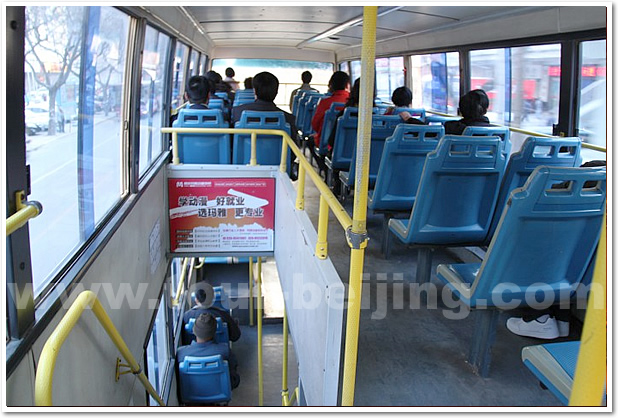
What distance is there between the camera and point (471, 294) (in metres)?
2.56

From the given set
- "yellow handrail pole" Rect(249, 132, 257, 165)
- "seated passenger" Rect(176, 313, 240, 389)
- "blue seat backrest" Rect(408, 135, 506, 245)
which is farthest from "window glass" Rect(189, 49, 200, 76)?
"blue seat backrest" Rect(408, 135, 506, 245)

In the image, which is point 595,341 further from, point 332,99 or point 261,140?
point 332,99

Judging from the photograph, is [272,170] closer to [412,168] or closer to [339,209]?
[412,168]

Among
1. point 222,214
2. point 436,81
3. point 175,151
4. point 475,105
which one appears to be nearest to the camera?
point 475,105

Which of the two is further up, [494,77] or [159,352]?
[494,77]

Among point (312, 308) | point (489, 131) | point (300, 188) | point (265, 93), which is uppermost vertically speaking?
point (265, 93)

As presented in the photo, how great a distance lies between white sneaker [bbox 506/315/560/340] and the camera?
3.03 meters

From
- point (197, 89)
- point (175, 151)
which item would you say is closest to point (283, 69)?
point (197, 89)

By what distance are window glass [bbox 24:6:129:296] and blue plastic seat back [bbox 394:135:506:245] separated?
206cm

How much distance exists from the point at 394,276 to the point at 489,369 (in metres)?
Answer: 1.32

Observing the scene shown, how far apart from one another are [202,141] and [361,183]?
13.7 ft

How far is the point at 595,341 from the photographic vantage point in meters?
0.78

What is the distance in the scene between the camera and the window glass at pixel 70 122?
226 centimetres

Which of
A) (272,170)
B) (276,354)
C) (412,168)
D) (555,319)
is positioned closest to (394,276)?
(412,168)
